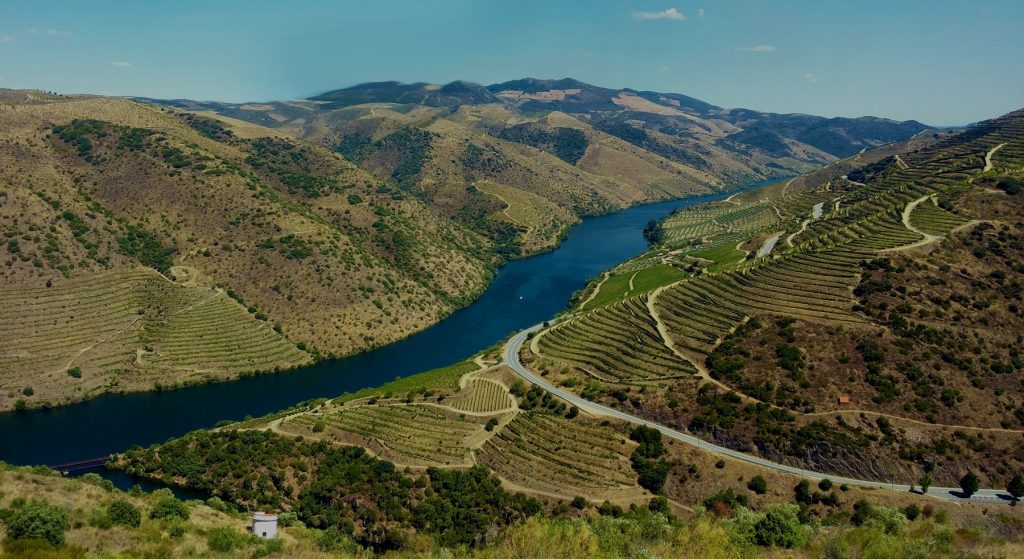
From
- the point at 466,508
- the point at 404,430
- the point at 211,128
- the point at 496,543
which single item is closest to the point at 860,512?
the point at 496,543

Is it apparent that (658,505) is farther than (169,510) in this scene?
Yes

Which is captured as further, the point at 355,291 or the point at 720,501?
the point at 355,291

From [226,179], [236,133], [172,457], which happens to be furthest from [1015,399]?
[236,133]

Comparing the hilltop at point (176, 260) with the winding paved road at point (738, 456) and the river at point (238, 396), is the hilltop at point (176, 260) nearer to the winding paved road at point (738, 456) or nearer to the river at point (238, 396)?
the river at point (238, 396)

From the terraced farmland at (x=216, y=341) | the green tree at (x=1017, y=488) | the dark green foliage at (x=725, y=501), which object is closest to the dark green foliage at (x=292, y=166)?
the terraced farmland at (x=216, y=341)

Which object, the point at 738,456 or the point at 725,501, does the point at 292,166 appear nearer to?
the point at 738,456

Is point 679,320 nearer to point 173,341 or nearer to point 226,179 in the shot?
point 173,341
